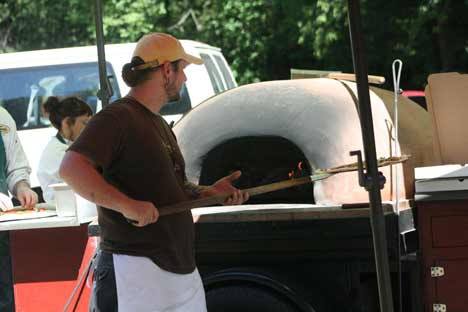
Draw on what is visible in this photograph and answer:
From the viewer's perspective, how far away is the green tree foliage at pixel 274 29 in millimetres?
13602

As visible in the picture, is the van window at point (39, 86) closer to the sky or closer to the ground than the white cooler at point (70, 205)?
closer to the sky

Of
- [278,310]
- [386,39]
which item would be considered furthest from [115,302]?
[386,39]

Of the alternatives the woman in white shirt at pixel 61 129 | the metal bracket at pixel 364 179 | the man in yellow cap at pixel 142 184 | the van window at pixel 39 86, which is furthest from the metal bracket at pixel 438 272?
Result: the van window at pixel 39 86

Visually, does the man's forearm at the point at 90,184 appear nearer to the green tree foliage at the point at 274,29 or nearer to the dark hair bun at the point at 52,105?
the dark hair bun at the point at 52,105

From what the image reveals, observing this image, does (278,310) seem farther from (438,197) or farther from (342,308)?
(438,197)

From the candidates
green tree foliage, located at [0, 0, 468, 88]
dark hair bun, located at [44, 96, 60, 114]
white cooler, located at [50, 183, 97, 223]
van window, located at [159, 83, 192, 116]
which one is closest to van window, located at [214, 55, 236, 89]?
van window, located at [159, 83, 192, 116]

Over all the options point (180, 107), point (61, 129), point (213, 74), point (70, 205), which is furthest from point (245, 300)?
point (213, 74)

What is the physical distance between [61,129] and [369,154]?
123 inches

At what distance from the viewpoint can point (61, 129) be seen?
20.1 ft

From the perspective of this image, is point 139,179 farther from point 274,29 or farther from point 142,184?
point 274,29

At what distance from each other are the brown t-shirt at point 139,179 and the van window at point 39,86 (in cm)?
643

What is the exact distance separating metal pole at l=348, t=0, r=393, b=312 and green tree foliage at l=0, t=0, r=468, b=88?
949 centimetres

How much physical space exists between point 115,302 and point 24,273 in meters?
1.20

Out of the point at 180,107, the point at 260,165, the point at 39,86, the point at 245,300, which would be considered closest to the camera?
the point at 245,300
